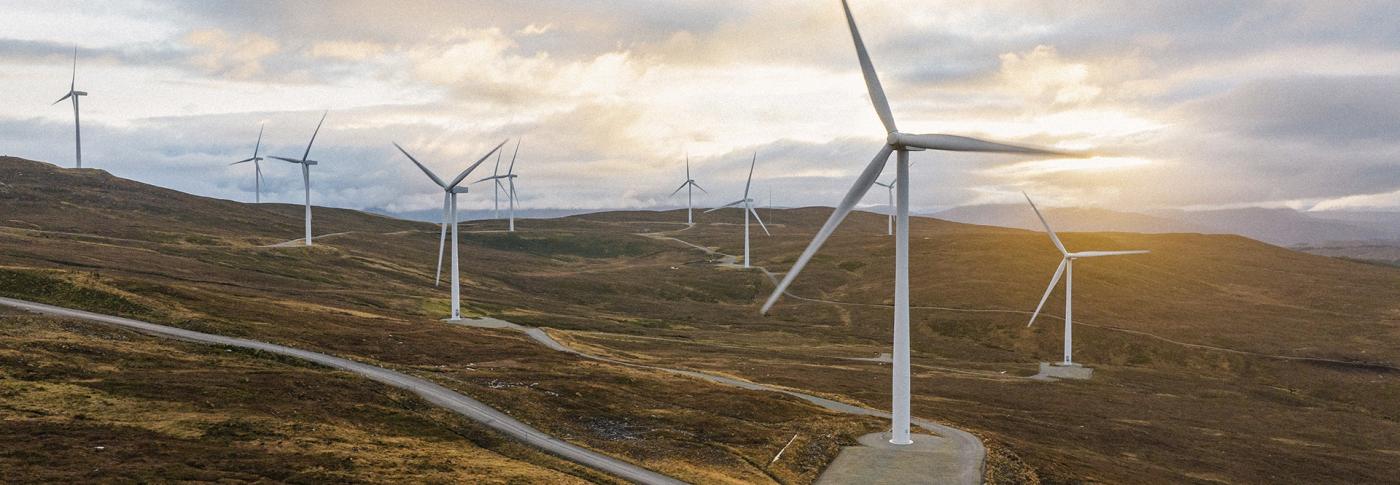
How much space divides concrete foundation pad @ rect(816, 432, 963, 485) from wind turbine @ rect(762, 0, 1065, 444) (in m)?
1.81

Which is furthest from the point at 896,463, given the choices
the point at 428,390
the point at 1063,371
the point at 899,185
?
the point at 1063,371

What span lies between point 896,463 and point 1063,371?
8458 centimetres

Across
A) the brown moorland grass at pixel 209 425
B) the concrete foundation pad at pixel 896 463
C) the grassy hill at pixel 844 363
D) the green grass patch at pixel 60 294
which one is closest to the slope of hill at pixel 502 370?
the green grass patch at pixel 60 294

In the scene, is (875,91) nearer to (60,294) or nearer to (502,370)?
(502,370)

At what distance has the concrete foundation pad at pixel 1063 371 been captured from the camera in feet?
450

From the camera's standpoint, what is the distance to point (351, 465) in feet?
172

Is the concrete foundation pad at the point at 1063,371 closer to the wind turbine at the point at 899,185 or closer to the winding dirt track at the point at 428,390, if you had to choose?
the wind turbine at the point at 899,185

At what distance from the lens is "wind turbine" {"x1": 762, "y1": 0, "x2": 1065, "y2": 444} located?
199 ft

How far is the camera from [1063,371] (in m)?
140

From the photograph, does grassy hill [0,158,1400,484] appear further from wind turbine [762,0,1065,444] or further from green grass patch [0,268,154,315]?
wind turbine [762,0,1065,444]

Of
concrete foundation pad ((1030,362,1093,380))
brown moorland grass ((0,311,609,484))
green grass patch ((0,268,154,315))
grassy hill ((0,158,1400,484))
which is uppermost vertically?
green grass patch ((0,268,154,315))

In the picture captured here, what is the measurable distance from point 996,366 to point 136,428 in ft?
399

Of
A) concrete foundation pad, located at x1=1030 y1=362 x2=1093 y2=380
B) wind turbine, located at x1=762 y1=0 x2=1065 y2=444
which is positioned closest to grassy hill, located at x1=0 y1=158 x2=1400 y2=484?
concrete foundation pad, located at x1=1030 y1=362 x2=1093 y2=380

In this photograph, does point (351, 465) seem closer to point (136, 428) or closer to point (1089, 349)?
point (136, 428)
